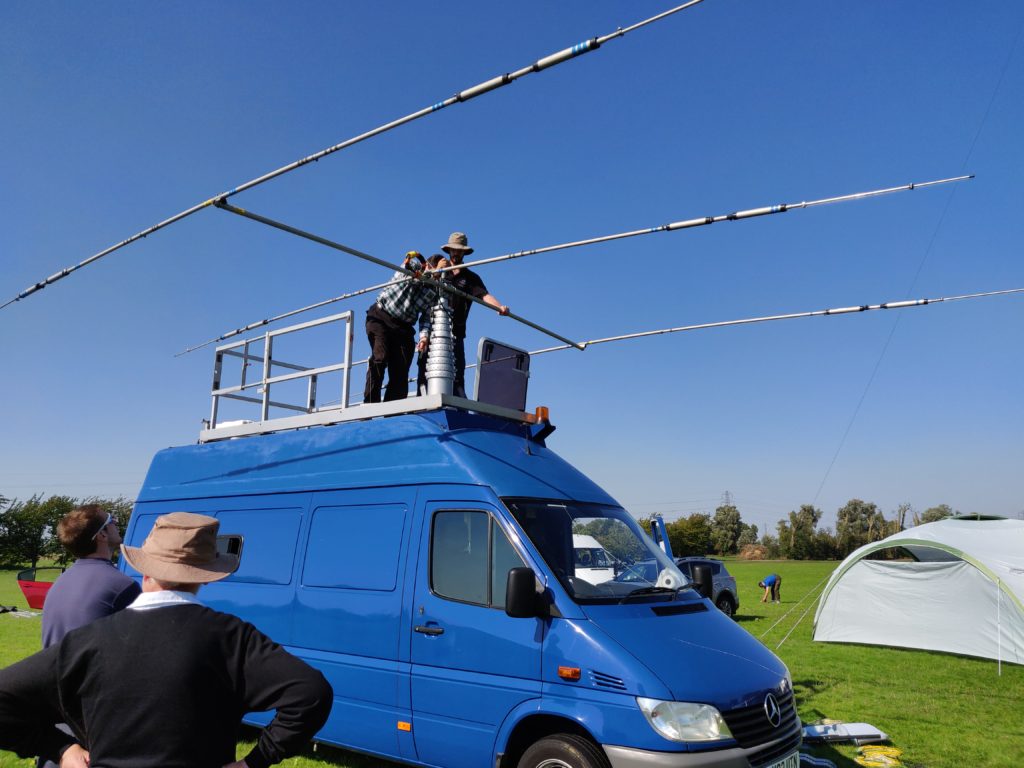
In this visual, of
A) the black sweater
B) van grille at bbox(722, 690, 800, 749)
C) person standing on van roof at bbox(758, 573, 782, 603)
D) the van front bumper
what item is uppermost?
the black sweater

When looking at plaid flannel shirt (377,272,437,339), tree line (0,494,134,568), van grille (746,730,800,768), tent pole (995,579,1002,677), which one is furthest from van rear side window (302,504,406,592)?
tree line (0,494,134,568)

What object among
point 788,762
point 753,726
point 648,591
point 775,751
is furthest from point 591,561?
point 788,762

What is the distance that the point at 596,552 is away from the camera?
5.51 meters

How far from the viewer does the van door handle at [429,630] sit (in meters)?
5.20

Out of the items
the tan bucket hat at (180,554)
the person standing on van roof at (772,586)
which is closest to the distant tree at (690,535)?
the person standing on van roof at (772,586)

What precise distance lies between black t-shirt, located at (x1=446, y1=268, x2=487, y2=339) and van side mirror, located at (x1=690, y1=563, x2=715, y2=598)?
3.49 metres

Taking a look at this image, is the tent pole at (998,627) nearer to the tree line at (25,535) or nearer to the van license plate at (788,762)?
the van license plate at (788,762)

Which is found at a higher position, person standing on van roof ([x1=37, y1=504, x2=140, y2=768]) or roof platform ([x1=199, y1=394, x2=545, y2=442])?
roof platform ([x1=199, y1=394, x2=545, y2=442])

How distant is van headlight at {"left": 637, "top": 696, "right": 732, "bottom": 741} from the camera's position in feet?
13.6

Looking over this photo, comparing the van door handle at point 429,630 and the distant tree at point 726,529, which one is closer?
the van door handle at point 429,630

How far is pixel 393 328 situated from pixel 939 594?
41.5 ft

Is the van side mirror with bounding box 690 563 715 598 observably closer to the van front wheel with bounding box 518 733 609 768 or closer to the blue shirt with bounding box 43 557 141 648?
the van front wheel with bounding box 518 733 609 768

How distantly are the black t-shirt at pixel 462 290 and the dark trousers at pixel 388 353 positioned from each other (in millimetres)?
513

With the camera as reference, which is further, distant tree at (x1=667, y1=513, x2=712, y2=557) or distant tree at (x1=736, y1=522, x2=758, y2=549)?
distant tree at (x1=736, y1=522, x2=758, y2=549)
